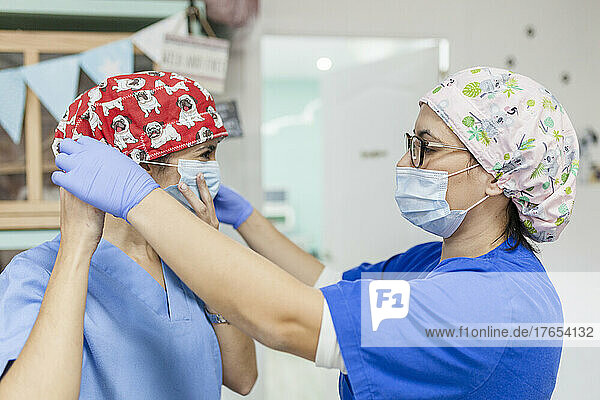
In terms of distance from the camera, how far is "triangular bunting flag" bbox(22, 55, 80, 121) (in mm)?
1465

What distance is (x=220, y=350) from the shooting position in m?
1.06

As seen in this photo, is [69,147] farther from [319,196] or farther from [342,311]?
[319,196]

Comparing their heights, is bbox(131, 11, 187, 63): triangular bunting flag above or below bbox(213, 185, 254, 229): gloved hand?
above

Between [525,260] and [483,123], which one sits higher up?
[483,123]

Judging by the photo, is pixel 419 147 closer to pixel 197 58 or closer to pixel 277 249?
pixel 277 249

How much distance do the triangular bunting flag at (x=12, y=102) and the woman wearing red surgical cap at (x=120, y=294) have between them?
2.11ft

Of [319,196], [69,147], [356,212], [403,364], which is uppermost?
[69,147]

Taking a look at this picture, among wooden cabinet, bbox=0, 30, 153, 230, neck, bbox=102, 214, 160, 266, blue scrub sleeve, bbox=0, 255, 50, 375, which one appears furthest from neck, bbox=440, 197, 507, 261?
wooden cabinet, bbox=0, 30, 153, 230

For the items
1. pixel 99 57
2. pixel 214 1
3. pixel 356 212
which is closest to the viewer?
pixel 99 57

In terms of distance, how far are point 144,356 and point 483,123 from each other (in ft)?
2.15

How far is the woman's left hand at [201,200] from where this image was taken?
97 centimetres

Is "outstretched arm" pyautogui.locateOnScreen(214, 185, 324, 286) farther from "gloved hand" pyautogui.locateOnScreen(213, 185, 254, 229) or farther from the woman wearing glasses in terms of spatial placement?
the woman wearing glasses

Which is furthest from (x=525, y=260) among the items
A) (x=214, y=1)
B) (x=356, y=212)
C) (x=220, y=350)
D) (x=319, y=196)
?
(x=319, y=196)

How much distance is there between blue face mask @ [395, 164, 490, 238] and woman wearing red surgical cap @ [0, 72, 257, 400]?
339mm
